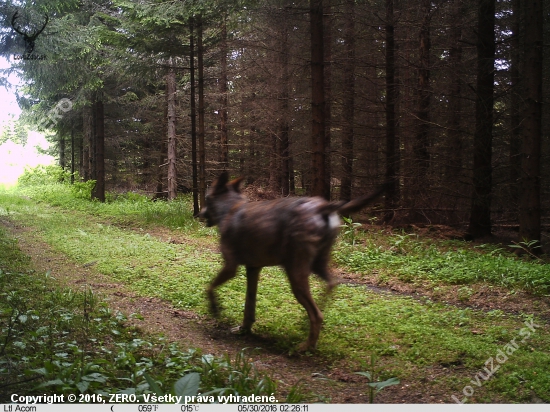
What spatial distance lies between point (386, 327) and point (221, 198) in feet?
9.06

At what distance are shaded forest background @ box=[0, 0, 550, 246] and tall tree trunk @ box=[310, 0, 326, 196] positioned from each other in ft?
0.11

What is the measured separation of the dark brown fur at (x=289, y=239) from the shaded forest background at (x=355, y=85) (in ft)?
22.5

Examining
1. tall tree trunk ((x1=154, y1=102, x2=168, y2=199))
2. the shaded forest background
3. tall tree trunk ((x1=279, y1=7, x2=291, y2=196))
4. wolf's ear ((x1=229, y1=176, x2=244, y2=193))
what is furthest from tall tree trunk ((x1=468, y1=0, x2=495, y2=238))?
tall tree trunk ((x1=154, y1=102, x2=168, y2=199))

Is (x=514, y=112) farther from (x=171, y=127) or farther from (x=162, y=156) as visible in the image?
(x=162, y=156)

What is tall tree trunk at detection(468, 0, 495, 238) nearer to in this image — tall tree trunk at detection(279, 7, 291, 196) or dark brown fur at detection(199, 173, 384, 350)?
tall tree trunk at detection(279, 7, 291, 196)

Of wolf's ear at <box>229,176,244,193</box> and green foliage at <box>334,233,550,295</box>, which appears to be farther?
green foliage at <box>334,233,550,295</box>

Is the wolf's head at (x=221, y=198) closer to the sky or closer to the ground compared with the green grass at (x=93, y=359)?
closer to the sky

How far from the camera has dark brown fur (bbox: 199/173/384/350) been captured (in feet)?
17.1

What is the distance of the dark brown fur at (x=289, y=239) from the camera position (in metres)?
5.20

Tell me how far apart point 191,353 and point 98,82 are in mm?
17904

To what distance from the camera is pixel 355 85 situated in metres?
18.3

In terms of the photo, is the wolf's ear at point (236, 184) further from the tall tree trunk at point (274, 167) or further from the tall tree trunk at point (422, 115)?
the tall tree trunk at point (274, 167)

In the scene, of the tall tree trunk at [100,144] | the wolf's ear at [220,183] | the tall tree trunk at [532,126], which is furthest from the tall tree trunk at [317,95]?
the tall tree trunk at [100,144]

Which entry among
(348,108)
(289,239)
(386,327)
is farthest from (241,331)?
(348,108)
